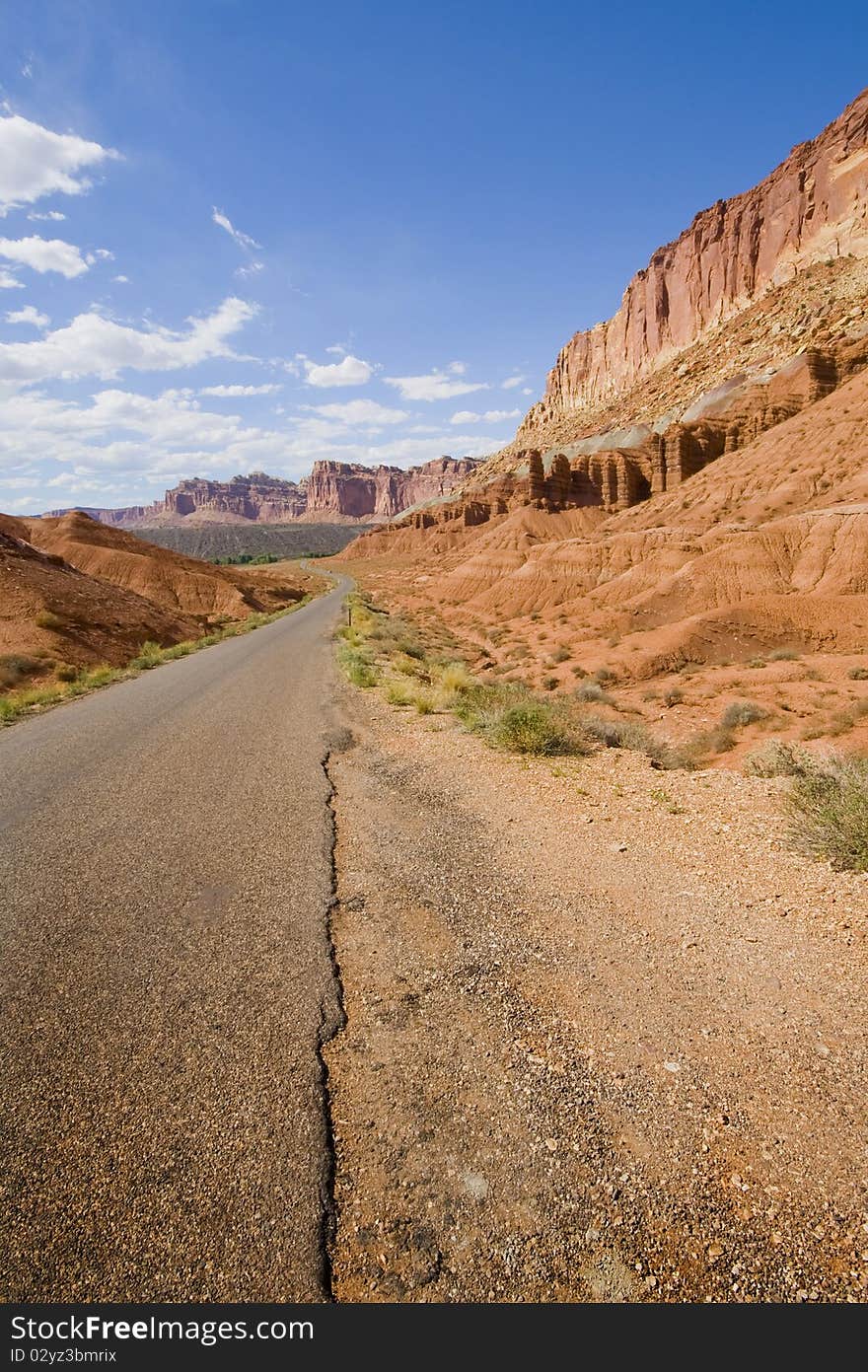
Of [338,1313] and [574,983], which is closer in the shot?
[338,1313]

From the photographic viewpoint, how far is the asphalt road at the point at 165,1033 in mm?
2189

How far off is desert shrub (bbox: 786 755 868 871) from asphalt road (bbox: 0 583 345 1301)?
4.55 metres

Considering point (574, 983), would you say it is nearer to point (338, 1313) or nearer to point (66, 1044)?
point (338, 1313)

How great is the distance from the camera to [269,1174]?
2486 millimetres

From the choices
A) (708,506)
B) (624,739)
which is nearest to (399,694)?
(624,739)

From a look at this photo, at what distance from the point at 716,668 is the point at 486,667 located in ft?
33.4

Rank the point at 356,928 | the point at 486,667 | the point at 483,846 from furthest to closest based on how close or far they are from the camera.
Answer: the point at 486,667
the point at 483,846
the point at 356,928

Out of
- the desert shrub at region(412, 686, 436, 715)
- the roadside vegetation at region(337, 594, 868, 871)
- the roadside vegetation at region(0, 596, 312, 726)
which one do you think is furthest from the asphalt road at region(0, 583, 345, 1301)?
the roadside vegetation at region(0, 596, 312, 726)

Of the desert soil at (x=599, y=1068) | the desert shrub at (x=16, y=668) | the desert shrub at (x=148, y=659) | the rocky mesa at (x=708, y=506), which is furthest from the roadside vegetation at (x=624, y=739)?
the desert shrub at (x=16, y=668)

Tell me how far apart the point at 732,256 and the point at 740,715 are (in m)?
124

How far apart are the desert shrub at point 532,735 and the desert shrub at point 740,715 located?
336 inches

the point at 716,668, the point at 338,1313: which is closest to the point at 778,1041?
the point at 338,1313

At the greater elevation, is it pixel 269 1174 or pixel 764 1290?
pixel 269 1174

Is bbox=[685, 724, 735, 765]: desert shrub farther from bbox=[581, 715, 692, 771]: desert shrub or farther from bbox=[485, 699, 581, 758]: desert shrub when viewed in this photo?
bbox=[485, 699, 581, 758]: desert shrub
